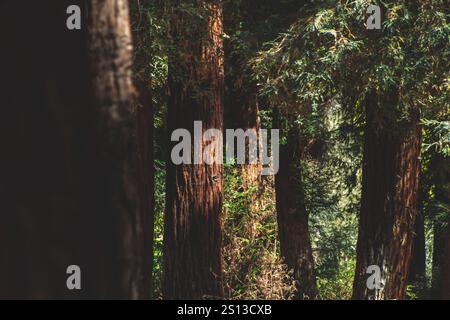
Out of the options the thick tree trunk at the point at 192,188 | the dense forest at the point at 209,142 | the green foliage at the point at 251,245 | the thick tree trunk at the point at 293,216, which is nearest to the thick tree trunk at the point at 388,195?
the dense forest at the point at 209,142

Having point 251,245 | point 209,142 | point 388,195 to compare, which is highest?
point 209,142

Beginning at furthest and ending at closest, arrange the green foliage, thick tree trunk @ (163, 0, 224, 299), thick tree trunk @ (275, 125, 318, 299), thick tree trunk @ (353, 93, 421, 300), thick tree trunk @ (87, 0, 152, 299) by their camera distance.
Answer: thick tree trunk @ (275, 125, 318, 299), the green foliage, thick tree trunk @ (353, 93, 421, 300), thick tree trunk @ (163, 0, 224, 299), thick tree trunk @ (87, 0, 152, 299)

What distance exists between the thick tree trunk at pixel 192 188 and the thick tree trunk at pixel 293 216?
5.28 m

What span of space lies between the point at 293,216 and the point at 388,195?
546 centimetres

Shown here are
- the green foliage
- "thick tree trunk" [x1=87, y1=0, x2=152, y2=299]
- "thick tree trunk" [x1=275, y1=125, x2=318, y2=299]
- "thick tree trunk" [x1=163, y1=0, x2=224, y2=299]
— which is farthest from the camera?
"thick tree trunk" [x1=275, y1=125, x2=318, y2=299]

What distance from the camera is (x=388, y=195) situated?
43.0 feet

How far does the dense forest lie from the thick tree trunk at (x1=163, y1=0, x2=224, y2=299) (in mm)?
21

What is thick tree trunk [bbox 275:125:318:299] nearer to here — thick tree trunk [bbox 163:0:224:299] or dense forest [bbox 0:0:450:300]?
dense forest [bbox 0:0:450:300]

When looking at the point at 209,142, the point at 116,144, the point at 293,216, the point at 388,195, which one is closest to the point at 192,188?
the point at 209,142

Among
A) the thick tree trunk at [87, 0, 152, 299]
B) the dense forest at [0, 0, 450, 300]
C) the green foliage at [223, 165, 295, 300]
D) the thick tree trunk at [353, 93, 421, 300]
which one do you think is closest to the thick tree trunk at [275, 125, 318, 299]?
the dense forest at [0, 0, 450, 300]

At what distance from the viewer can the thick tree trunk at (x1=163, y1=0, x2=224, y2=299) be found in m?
12.7

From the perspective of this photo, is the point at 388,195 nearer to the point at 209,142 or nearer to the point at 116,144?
the point at 209,142

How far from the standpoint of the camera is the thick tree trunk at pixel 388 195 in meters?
13.1
